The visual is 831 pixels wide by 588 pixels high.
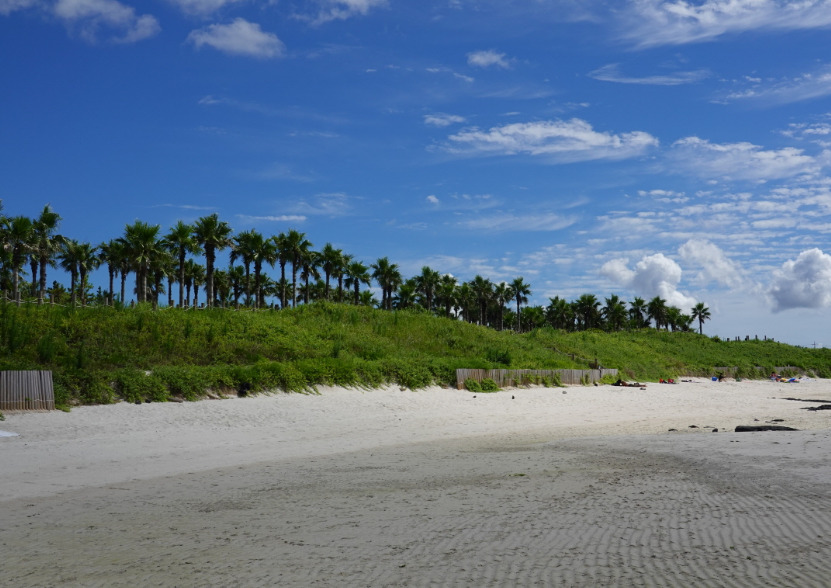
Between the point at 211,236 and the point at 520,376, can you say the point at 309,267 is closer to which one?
the point at 211,236

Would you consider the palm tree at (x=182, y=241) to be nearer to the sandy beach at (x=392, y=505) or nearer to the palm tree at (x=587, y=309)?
the sandy beach at (x=392, y=505)

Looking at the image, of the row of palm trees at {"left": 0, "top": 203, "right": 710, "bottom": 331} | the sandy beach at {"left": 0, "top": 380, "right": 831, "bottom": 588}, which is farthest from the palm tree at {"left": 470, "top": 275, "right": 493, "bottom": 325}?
the sandy beach at {"left": 0, "top": 380, "right": 831, "bottom": 588}

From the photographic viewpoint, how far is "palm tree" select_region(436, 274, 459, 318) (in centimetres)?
9291

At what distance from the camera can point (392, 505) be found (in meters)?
8.34

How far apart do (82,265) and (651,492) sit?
246ft

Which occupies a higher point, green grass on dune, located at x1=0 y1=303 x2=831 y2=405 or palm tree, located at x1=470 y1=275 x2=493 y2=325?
palm tree, located at x1=470 y1=275 x2=493 y2=325

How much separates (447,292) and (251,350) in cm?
6530

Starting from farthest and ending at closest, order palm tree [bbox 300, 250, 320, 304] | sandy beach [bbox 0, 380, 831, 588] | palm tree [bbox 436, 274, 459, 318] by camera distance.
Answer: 1. palm tree [bbox 436, 274, 459, 318]
2. palm tree [bbox 300, 250, 320, 304]
3. sandy beach [bbox 0, 380, 831, 588]

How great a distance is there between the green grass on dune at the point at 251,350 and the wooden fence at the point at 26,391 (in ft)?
1.48

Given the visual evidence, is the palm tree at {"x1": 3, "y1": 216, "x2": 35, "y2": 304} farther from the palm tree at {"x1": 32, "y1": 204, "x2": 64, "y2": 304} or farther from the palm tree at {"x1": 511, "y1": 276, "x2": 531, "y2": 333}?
the palm tree at {"x1": 511, "y1": 276, "x2": 531, "y2": 333}

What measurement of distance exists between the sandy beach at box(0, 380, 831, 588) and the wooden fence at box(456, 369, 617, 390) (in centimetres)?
1210

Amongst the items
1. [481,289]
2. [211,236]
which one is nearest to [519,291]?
[481,289]

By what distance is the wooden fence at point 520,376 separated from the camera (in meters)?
30.0

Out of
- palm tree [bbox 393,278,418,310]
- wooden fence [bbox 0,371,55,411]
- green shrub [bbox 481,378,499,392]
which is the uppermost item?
palm tree [bbox 393,278,418,310]
